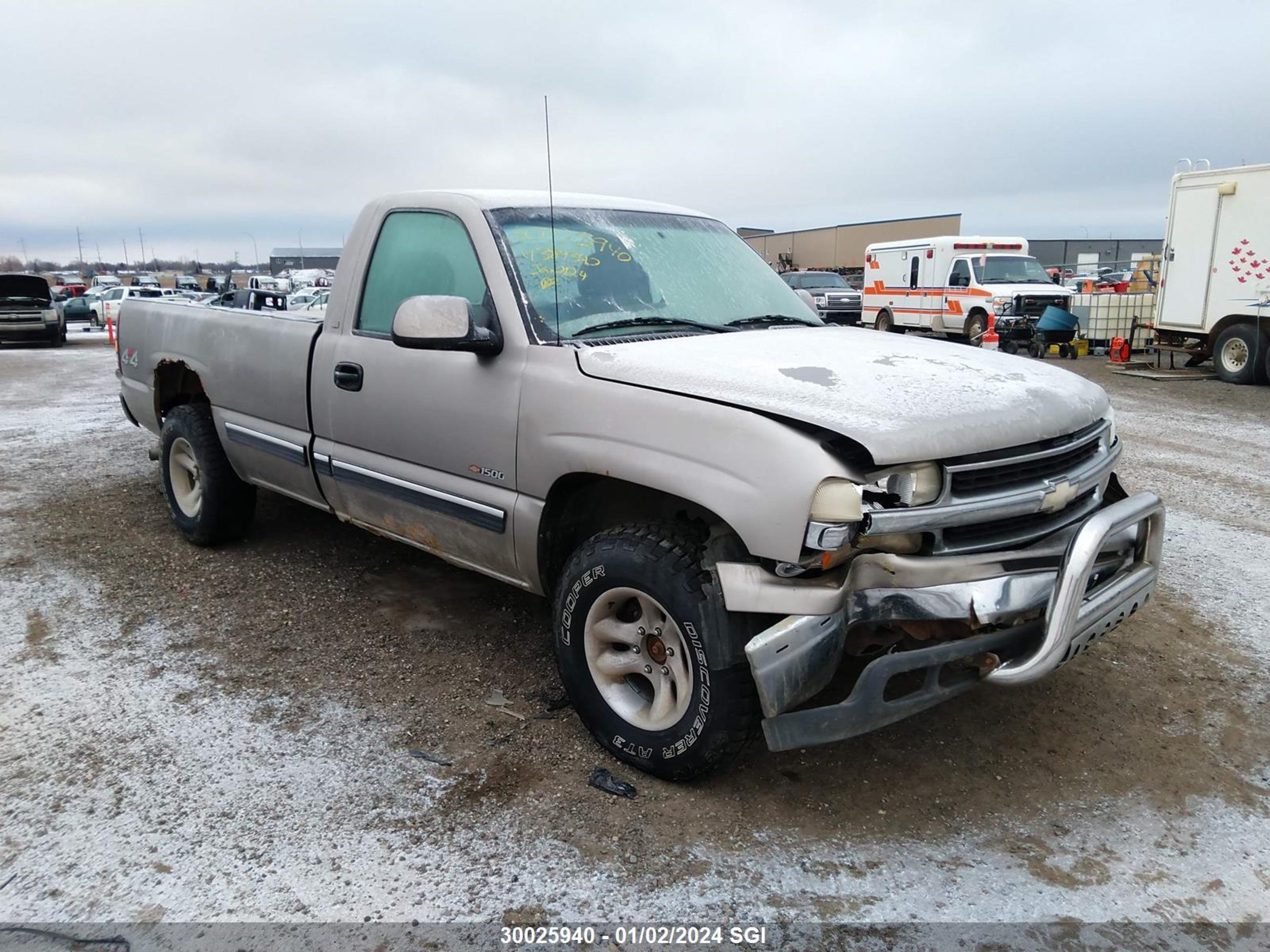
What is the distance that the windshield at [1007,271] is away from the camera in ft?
65.0

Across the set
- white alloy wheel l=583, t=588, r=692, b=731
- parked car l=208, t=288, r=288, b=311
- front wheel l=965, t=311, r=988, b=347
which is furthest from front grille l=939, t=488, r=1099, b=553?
front wheel l=965, t=311, r=988, b=347

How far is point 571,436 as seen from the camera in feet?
9.95

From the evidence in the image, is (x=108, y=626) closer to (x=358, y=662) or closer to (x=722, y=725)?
(x=358, y=662)

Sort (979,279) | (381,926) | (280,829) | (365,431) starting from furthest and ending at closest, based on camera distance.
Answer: (979,279) < (365,431) < (280,829) < (381,926)

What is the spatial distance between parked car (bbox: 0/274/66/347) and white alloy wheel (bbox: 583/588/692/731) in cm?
2281

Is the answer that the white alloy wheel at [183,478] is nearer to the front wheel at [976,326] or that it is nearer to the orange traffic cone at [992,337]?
the orange traffic cone at [992,337]

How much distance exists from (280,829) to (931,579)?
6.80ft

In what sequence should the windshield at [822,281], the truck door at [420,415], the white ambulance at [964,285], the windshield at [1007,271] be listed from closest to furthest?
the truck door at [420,415] → the white ambulance at [964,285] → the windshield at [1007,271] → the windshield at [822,281]

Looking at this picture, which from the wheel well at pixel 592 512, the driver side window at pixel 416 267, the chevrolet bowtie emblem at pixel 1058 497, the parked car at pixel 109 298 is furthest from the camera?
the parked car at pixel 109 298

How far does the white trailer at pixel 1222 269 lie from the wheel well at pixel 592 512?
13620 mm

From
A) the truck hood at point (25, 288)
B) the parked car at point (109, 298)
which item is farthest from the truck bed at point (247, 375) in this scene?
the parked car at point (109, 298)

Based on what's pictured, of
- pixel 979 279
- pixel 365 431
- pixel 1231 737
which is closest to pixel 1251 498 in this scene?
pixel 1231 737

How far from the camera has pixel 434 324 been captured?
312 cm

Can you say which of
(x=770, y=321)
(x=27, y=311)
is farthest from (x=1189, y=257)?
(x=27, y=311)
